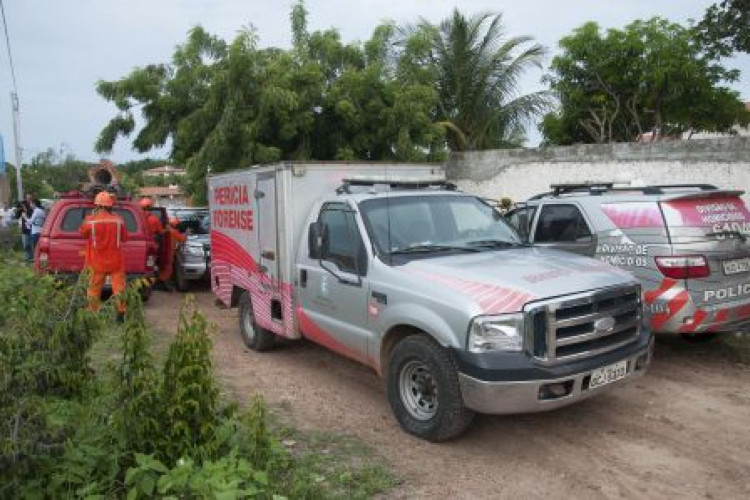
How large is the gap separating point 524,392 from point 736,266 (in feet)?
10.2

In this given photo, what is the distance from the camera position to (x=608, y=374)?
445 cm

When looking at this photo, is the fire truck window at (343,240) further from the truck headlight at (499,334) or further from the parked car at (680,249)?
the parked car at (680,249)

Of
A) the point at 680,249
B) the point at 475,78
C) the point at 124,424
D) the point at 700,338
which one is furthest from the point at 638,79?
the point at 124,424

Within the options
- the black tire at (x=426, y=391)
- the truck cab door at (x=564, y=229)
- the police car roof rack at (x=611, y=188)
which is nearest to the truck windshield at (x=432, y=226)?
the black tire at (x=426, y=391)

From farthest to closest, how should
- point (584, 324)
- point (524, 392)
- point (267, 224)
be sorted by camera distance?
point (267, 224)
point (584, 324)
point (524, 392)

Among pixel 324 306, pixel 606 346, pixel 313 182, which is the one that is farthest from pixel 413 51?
pixel 606 346

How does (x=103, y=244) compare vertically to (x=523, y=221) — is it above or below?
below

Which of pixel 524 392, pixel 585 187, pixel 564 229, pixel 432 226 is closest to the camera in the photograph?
pixel 524 392

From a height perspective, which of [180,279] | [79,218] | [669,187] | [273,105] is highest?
[273,105]

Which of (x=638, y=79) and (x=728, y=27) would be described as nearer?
(x=728, y=27)

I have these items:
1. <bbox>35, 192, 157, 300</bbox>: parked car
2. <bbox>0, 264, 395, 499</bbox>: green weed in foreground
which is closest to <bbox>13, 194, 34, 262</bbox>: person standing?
<bbox>35, 192, 157, 300</bbox>: parked car

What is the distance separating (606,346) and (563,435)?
79cm

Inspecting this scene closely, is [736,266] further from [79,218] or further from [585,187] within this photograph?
[79,218]

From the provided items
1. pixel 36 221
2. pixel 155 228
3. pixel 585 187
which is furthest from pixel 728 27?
pixel 36 221
